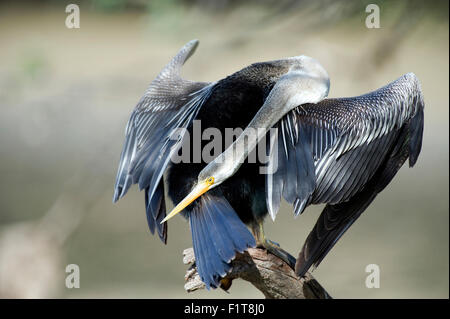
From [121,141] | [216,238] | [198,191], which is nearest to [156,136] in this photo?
[198,191]

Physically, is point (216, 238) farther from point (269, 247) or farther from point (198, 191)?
point (269, 247)

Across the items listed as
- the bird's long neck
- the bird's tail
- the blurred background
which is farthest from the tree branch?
the blurred background

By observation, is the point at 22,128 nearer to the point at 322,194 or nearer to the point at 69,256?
Answer: the point at 69,256

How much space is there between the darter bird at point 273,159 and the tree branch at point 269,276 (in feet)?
0.14

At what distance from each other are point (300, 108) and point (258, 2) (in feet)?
7.59

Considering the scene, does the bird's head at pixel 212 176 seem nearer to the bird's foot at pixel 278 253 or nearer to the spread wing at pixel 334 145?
the spread wing at pixel 334 145

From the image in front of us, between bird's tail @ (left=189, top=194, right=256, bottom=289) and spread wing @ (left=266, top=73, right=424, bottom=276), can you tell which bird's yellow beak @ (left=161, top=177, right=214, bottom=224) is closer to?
bird's tail @ (left=189, top=194, right=256, bottom=289)

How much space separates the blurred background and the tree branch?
1.87 metres

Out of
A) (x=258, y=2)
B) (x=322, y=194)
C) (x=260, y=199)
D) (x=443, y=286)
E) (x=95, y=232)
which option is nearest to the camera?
Result: (x=322, y=194)

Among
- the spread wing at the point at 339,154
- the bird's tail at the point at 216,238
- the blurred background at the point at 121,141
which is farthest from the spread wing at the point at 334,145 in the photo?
the blurred background at the point at 121,141

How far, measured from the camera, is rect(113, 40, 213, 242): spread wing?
6.82 feet

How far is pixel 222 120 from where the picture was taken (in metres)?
2.09

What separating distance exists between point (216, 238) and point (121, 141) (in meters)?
2.35

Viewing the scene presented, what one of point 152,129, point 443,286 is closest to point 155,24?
point 152,129
